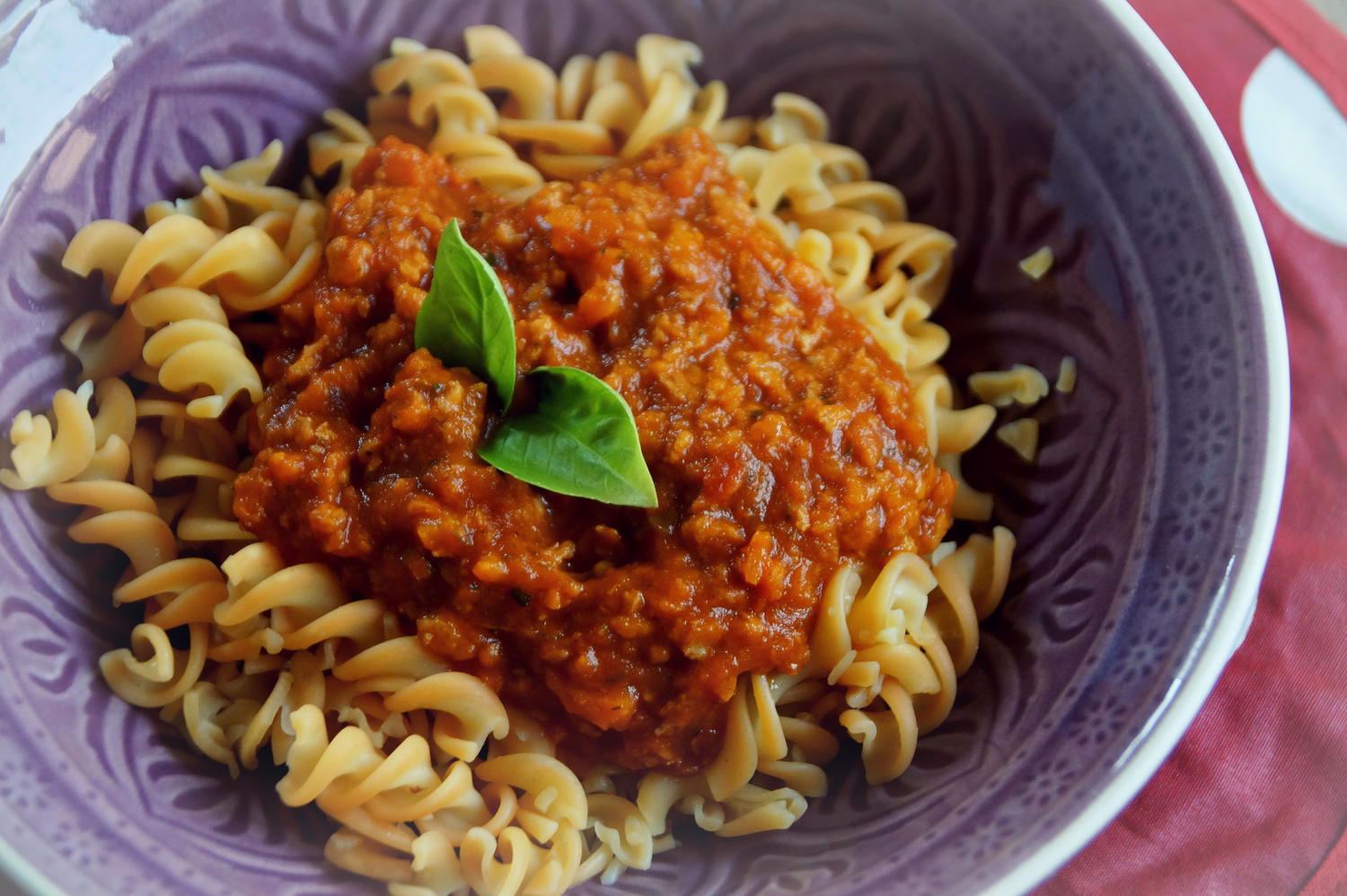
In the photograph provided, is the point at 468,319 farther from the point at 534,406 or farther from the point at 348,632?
the point at 348,632

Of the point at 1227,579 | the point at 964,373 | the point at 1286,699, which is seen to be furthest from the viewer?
the point at 964,373

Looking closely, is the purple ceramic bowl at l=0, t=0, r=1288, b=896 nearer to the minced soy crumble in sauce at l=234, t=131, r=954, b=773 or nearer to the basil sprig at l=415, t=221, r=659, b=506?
the minced soy crumble in sauce at l=234, t=131, r=954, b=773

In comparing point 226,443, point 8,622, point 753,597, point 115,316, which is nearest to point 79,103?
point 115,316

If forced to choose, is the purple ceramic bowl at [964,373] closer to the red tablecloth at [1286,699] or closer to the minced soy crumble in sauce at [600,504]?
the minced soy crumble in sauce at [600,504]

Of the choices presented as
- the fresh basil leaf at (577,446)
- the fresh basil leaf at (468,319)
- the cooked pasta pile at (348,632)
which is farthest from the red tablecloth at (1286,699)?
the fresh basil leaf at (468,319)

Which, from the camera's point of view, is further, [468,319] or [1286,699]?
[1286,699]

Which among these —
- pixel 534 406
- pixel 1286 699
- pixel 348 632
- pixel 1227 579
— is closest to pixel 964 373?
pixel 1227 579

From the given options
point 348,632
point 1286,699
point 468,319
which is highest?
point 1286,699
